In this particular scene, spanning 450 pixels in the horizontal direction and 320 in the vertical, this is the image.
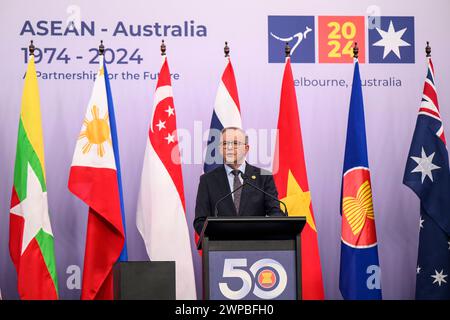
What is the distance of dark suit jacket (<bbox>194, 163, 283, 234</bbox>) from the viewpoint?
4621 millimetres

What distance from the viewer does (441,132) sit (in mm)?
5656

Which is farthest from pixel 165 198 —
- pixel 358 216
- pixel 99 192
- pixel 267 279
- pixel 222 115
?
pixel 267 279

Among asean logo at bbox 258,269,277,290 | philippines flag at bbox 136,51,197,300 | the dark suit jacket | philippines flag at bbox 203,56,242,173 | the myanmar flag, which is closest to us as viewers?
asean logo at bbox 258,269,277,290

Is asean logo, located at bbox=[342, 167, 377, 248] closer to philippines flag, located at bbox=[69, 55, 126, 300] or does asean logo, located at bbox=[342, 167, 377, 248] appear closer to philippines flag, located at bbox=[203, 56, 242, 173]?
philippines flag, located at bbox=[203, 56, 242, 173]

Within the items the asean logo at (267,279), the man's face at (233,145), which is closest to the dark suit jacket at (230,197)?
the man's face at (233,145)

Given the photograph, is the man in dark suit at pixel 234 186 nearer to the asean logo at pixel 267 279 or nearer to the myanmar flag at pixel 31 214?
the asean logo at pixel 267 279

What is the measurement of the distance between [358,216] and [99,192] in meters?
1.90

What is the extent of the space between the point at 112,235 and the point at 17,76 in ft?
5.07

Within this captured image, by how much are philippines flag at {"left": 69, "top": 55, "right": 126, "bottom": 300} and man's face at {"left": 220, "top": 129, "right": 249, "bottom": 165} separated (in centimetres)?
108

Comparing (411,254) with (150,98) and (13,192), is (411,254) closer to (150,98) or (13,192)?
(150,98)

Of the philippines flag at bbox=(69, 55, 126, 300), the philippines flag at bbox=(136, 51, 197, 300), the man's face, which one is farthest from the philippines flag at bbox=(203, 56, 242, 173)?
the man's face

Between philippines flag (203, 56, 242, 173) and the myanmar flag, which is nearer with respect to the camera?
the myanmar flag

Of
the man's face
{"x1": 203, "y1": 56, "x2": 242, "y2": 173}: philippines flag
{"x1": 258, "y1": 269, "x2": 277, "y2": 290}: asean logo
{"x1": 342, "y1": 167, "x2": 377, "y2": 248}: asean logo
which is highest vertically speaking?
{"x1": 203, "y1": 56, "x2": 242, "y2": 173}: philippines flag
